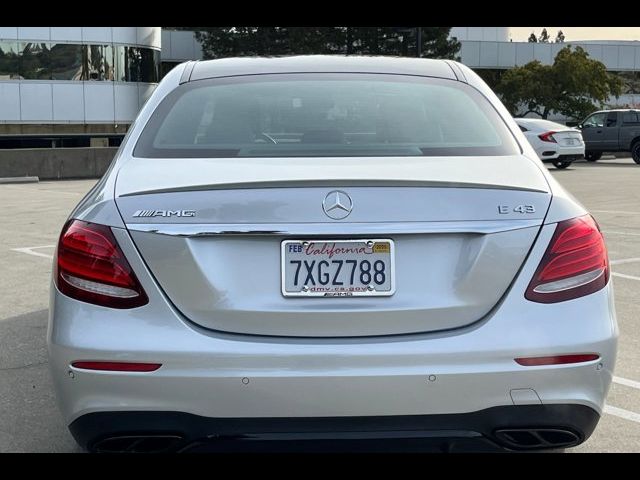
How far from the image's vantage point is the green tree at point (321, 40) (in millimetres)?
48625

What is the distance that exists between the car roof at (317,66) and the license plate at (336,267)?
4.40 feet

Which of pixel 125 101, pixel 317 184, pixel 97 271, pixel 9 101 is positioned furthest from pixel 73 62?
pixel 317 184

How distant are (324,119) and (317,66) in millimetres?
481

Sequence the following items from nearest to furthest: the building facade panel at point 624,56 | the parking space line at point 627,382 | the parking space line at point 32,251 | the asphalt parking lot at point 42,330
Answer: the asphalt parking lot at point 42,330
the parking space line at point 627,382
the parking space line at point 32,251
the building facade panel at point 624,56

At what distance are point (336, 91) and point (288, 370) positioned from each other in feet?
4.75

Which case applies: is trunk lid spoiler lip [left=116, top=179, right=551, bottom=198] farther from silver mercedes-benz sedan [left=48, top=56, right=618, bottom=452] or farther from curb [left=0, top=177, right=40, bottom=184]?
curb [left=0, top=177, right=40, bottom=184]

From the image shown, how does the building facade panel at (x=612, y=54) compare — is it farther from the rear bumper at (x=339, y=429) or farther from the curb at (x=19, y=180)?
the rear bumper at (x=339, y=429)

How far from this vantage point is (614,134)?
29.9 meters

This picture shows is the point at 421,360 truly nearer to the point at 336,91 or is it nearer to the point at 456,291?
the point at 456,291

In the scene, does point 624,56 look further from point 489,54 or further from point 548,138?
point 548,138

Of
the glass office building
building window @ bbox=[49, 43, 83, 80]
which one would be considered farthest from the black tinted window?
building window @ bbox=[49, 43, 83, 80]

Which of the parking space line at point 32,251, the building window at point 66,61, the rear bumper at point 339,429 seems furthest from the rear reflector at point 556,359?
the building window at point 66,61
